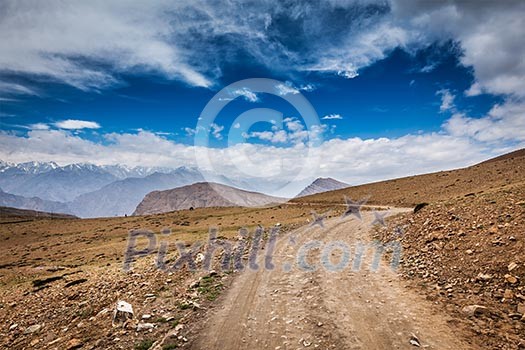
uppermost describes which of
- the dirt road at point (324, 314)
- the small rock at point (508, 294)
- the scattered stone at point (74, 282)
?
the small rock at point (508, 294)

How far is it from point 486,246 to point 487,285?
291cm

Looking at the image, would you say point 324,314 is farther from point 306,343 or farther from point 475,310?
point 475,310

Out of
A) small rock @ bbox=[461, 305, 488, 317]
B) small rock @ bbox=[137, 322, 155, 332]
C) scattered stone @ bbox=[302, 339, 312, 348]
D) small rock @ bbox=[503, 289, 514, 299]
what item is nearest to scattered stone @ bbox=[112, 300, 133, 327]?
small rock @ bbox=[137, 322, 155, 332]

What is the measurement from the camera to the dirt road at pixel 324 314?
8.17 m

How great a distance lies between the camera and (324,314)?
32.3 feet

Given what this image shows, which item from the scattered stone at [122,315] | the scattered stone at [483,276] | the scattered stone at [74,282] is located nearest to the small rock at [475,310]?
the scattered stone at [483,276]

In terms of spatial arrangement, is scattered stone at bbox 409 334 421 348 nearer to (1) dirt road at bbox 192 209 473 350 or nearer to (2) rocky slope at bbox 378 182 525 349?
(1) dirt road at bbox 192 209 473 350

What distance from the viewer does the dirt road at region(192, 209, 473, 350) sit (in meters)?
8.17

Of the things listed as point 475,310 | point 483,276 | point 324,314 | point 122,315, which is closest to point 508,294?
point 483,276

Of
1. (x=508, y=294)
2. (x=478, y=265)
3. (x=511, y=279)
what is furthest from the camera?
(x=478, y=265)

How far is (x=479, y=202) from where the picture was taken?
736 inches

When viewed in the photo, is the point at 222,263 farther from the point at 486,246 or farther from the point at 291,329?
the point at 486,246

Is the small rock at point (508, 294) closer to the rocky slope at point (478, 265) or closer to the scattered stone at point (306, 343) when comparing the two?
the rocky slope at point (478, 265)

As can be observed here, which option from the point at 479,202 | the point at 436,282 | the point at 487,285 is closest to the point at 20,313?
the point at 436,282
